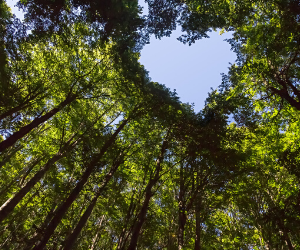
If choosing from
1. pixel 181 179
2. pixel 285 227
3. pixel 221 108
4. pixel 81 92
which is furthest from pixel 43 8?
pixel 285 227

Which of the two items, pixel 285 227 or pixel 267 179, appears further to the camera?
pixel 267 179

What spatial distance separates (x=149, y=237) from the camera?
18.6 metres

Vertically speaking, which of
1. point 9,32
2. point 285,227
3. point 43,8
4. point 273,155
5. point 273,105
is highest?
point 273,105

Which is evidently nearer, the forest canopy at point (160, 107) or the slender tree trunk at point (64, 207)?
the slender tree trunk at point (64, 207)

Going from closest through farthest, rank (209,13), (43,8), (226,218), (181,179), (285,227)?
(285,227)
(43,8)
(209,13)
(181,179)
(226,218)

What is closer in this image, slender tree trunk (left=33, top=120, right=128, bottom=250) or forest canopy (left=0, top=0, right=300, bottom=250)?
slender tree trunk (left=33, top=120, right=128, bottom=250)

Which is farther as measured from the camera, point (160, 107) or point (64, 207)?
point (160, 107)

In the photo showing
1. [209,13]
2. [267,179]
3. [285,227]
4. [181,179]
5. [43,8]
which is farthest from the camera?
[267,179]

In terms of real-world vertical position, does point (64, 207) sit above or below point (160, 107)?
below

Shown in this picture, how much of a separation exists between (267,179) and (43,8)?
17562 mm

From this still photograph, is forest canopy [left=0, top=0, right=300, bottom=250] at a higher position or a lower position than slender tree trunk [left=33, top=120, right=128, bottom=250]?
higher

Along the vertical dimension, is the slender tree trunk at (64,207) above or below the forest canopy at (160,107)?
below

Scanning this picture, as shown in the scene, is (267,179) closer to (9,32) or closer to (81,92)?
(81,92)

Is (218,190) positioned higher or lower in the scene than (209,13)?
lower
